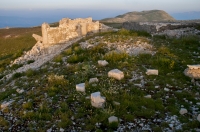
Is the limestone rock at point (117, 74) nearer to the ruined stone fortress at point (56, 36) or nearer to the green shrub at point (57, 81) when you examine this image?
the green shrub at point (57, 81)

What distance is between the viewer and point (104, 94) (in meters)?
9.03

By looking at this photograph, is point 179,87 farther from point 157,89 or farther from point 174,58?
point 174,58

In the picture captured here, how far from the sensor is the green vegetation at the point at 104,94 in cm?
780

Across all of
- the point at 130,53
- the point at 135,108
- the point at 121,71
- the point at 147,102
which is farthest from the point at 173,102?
the point at 130,53

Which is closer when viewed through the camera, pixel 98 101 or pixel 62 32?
pixel 98 101

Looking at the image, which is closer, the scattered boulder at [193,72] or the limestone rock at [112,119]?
the limestone rock at [112,119]

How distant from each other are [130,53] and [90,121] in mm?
7266

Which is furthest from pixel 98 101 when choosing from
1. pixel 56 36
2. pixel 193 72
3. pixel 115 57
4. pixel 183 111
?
pixel 56 36

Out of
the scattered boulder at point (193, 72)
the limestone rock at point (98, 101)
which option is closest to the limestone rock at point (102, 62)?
the limestone rock at point (98, 101)

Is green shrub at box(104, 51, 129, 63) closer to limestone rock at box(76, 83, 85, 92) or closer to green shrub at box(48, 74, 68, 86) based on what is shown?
green shrub at box(48, 74, 68, 86)

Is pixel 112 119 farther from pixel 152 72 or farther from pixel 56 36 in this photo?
pixel 56 36

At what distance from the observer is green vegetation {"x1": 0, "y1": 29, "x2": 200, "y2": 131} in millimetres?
7797

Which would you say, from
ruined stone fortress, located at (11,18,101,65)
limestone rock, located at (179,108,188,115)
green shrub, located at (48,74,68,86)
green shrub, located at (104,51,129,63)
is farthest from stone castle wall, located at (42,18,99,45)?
limestone rock, located at (179,108,188,115)

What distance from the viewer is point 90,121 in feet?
25.2
